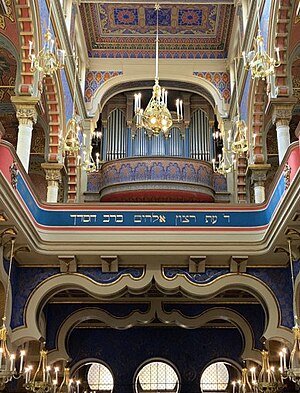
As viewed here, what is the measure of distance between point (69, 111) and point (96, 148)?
360cm

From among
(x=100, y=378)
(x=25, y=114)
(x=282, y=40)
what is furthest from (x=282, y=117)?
(x=100, y=378)

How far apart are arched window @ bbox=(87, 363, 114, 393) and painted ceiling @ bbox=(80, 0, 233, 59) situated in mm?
9935

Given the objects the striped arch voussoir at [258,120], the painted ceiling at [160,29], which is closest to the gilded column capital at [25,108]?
the striped arch voussoir at [258,120]

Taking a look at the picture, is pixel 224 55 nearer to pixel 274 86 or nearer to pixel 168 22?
pixel 168 22

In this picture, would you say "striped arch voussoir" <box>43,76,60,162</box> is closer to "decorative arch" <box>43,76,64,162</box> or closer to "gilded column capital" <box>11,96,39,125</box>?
"decorative arch" <box>43,76,64,162</box>

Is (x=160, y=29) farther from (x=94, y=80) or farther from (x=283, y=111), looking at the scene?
(x=283, y=111)

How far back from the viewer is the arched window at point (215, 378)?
16.5 m

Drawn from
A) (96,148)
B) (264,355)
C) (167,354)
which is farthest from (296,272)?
(96,148)

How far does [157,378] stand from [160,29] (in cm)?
1078

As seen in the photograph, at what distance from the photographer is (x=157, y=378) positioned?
53.9 ft

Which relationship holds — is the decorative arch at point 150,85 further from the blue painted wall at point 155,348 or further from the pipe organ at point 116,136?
the blue painted wall at point 155,348

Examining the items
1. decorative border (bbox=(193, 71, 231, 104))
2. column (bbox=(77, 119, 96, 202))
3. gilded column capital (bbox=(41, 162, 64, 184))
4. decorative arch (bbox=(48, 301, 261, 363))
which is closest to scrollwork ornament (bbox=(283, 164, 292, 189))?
decorative arch (bbox=(48, 301, 261, 363))

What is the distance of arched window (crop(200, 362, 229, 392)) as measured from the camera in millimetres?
16500

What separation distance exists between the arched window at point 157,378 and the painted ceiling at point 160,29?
389 inches
